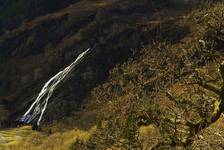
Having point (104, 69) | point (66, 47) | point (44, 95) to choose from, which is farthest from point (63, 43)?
point (44, 95)

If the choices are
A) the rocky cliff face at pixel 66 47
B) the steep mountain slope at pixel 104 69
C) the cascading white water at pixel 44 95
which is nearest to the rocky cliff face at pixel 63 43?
the rocky cliff face at pixel 66 47

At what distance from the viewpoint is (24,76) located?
4235 inches

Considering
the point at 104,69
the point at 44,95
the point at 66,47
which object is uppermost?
the point at 66,47

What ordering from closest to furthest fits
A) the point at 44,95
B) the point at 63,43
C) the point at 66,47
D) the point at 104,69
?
the point at 44,95 < the point at 104,69 < the point at 66,47 < the point at 63,43

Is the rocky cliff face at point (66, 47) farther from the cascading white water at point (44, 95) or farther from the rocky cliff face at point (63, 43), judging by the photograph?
the cascading white water at point (44, 95)

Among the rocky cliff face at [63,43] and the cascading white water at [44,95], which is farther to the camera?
the rocky cliff face at [63,43]

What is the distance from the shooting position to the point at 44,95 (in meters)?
90.9

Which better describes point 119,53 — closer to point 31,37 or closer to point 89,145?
point 31,37

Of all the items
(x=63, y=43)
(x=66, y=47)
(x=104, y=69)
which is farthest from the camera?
(x=63, y=43)

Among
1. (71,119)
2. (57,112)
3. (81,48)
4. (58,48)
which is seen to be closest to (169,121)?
(71,119)

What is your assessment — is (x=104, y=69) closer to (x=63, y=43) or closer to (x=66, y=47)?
(x=66, y=47)

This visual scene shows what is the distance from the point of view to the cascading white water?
3410 inches

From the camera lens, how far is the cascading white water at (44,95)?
284ft

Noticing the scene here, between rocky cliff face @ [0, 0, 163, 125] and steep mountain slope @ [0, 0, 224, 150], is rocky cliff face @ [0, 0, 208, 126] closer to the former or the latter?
Answer: rocky cliff face @ [0, 0, 163, 125]
